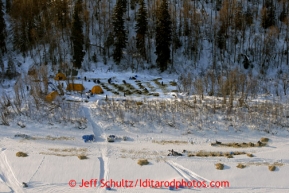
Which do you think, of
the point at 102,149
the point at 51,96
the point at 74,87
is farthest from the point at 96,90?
the point at 102,149

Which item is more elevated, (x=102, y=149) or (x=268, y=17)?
(x=268, y=17)

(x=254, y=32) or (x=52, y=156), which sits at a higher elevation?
(x=254, y=32)

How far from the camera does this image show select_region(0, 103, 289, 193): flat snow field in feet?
41.2

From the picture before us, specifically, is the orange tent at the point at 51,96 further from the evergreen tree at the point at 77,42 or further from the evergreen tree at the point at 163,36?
the evergreen tree at the point at 163,36

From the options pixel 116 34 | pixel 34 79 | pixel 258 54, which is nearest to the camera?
pixel 34 79

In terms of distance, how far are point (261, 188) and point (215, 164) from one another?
2319mm

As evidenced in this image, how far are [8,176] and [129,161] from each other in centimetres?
539

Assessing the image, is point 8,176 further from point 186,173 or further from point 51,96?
point 51,96

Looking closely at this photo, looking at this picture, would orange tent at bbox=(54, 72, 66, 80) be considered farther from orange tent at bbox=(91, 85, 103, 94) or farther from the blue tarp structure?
the blue tarp structure

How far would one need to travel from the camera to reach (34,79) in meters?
22.1

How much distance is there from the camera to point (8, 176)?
13203mm

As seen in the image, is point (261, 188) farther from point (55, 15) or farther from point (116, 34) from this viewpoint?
point (55, 15)

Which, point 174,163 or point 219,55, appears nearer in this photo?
point 174,163

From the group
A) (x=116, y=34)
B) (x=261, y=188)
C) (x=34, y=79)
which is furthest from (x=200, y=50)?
(x=261, y=188)
